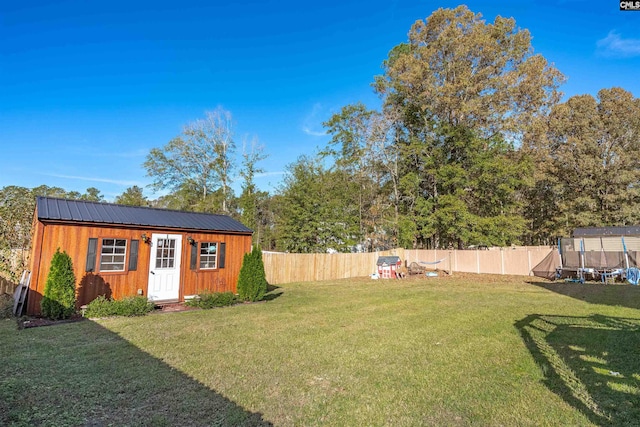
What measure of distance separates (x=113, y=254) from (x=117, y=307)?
153cm

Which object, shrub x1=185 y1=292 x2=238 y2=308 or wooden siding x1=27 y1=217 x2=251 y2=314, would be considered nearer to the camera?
wooden siding x1=27 y1=217 x2=251 y2=314

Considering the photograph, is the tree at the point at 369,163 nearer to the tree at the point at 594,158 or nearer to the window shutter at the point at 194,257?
the tree at the point at 594,158

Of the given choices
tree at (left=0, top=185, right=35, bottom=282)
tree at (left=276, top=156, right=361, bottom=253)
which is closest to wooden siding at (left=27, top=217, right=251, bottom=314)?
tree at (left=0, top=185, right=35, bottom=282)

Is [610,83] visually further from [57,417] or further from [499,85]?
[57,417]

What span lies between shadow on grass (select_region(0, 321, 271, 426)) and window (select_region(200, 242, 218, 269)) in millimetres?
4883

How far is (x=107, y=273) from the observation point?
27.5ft

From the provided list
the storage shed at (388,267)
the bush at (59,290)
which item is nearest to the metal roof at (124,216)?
the bush at (59,290)

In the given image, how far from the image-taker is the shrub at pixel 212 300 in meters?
9.09

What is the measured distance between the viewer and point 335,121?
86.9ft

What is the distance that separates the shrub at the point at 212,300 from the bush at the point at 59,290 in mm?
2735

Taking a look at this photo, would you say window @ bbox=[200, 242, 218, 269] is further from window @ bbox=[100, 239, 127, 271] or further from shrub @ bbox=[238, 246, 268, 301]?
window @ bbox=[100, 239, 127, 271]

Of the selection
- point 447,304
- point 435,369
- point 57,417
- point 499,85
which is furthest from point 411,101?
point 57,417

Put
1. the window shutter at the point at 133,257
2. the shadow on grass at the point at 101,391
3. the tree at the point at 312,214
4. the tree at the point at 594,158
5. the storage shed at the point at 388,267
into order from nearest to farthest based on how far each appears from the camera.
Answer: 1. the shadow on grass at the point at 101,391
2. the window shutter at the point at 133,257
3. the storage shed at the point at 388,267
4. the tree at the point at 312,214
5. the tree at the point at 594,158

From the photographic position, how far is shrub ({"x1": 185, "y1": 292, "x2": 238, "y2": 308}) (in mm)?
9094
